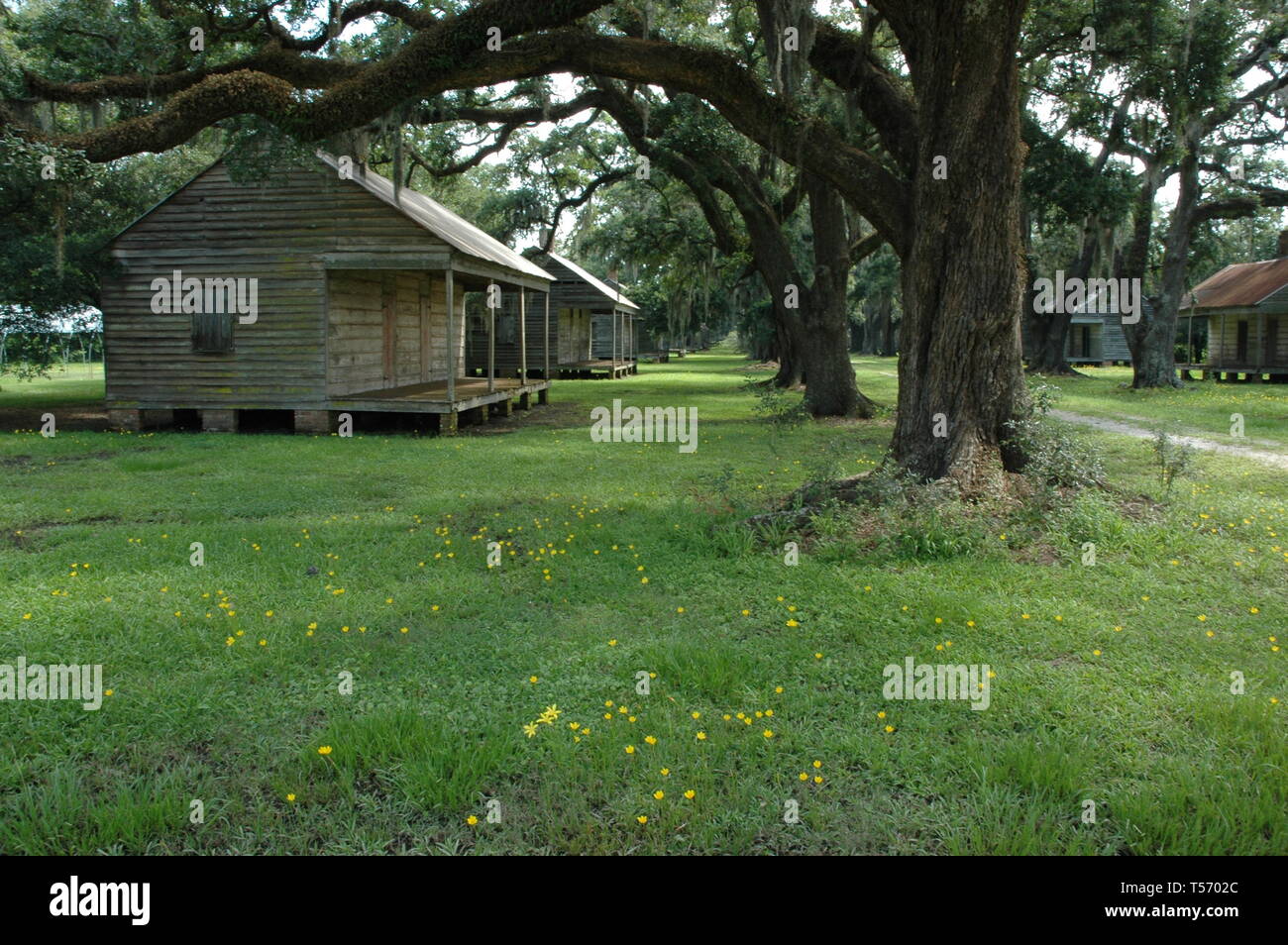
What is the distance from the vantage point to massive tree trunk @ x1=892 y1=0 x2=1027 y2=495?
26.8 ft

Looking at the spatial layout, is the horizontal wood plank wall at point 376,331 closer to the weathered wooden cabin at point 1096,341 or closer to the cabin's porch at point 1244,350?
the cabin's porch at point 1244,350

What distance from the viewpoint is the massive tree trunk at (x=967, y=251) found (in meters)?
8.18

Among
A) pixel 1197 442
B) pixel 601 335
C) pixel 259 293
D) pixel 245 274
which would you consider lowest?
pixel 1197 442

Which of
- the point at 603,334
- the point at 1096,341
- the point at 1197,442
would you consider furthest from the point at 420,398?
the point at 1096,341

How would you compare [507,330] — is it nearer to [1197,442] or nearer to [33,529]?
[1197,442]

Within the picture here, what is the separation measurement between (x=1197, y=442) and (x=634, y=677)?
43.9 ft

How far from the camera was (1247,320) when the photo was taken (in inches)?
1337

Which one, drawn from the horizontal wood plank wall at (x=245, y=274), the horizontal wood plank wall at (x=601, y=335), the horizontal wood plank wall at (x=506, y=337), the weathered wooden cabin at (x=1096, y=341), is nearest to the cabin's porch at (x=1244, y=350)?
the weathered wooden cabin at (x=1096, y=341)

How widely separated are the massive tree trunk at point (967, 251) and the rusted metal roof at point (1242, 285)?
28.4 metres

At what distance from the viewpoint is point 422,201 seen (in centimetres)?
2144

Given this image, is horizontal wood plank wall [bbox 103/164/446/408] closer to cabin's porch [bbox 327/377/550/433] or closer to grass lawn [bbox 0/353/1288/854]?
cabin's porch [bbox 327/377/550/433]
